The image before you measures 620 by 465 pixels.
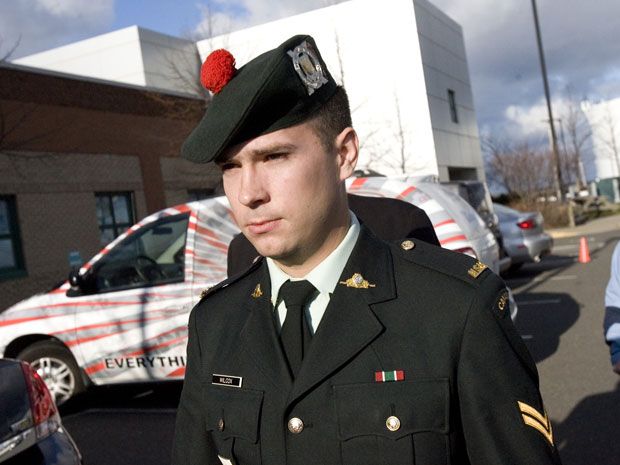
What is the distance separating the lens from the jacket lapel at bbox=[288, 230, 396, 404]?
4.92 feet

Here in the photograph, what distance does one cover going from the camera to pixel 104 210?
19.6 metres

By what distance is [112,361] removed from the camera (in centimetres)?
664

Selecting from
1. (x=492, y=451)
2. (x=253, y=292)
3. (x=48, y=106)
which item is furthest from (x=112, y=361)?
(x=48, y=106)

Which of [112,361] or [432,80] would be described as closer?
[112,361]

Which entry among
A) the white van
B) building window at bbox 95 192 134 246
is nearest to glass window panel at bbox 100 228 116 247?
building window at bbox 95 192 134 246

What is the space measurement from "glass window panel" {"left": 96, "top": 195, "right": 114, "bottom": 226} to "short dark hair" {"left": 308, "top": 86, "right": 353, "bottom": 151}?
1840cm

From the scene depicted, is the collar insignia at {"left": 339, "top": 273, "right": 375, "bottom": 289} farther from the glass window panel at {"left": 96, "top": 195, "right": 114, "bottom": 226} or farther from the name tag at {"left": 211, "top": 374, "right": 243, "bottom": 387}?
the glass window panel at {"left": 96, "top": 195, "right": 114, "bottom": 226}

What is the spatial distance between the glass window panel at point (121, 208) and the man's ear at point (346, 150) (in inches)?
752

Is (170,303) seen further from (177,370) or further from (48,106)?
(48,106)

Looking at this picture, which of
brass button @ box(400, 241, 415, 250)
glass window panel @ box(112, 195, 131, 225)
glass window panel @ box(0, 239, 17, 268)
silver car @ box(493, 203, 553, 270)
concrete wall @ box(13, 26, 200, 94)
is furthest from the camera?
concrete wall @ box(13, 26, 200, 94)

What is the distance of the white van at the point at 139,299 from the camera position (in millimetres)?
6406

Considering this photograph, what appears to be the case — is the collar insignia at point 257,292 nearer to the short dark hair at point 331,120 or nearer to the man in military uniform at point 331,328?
the man in military uniform at point 331,328

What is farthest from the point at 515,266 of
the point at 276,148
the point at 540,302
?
the point at 276,148

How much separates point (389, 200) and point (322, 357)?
219 centimetres
